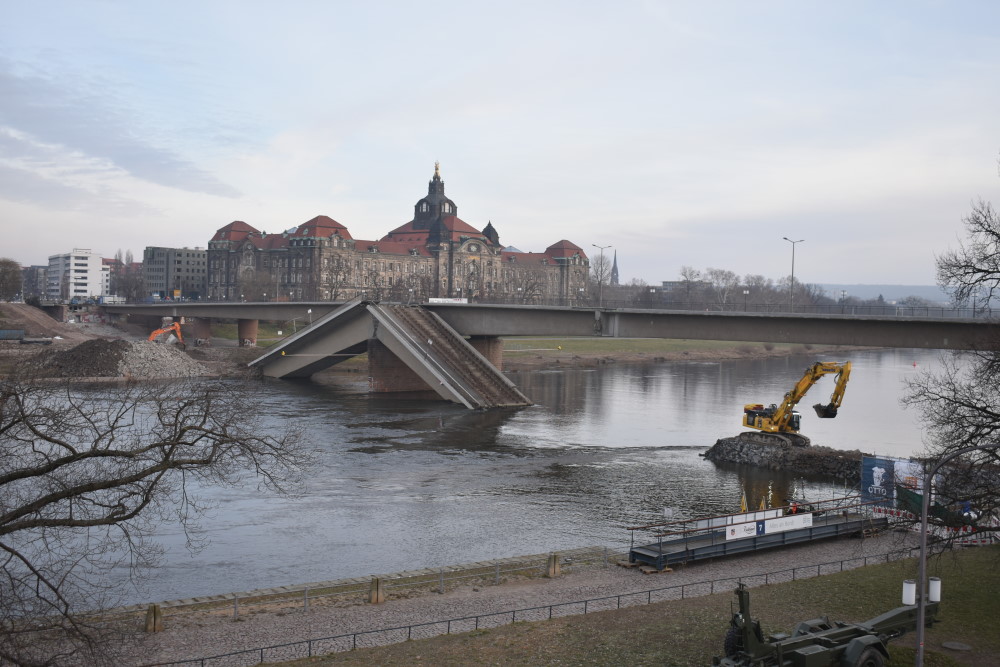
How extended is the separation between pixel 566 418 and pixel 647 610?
1649 inches

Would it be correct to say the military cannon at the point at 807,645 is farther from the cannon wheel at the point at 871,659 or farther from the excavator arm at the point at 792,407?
the excavator arm at the point at 792,407

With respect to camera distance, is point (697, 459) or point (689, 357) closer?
point (697, 459)

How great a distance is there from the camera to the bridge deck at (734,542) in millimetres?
29484

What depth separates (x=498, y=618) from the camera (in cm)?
2348

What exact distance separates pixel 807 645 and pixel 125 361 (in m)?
76.9

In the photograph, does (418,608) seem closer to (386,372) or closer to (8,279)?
(386,372)

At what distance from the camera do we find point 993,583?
2592cm

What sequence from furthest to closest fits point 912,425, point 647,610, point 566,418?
1. point 566,418
2. point 912,425
3. point 647,610

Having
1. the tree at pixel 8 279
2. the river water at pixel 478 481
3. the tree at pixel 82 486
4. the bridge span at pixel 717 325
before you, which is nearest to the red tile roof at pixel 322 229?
the tree at pixel 8 279

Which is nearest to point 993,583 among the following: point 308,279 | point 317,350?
point 317,350

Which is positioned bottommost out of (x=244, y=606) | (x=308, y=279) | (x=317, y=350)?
(x=244, y=606)

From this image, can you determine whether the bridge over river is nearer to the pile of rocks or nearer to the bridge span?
the bridge span

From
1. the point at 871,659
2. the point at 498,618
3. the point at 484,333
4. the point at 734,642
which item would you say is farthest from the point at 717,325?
the point at 734,642

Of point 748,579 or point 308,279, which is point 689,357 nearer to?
point 308,279
